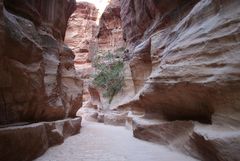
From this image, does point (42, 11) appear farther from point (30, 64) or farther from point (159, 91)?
point (159, 91)

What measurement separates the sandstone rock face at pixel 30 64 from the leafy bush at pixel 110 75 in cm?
591

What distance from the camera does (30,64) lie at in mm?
5203

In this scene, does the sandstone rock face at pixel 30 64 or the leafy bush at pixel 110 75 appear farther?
Answer: the leafy bush at pixel 110 75

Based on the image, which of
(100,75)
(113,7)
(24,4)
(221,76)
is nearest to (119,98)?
(100,75)

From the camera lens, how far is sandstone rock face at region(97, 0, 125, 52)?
2245cm

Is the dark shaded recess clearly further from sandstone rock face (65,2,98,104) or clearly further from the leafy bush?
sandstone rock face (65,2,98,104)

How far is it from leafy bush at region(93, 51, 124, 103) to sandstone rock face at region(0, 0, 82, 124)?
591 centimetres

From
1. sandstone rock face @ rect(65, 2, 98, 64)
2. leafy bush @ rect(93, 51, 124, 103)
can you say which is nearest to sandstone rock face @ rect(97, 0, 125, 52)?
leafy bush @ rect(93, 51, 124, 103)

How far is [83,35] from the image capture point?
105 ft

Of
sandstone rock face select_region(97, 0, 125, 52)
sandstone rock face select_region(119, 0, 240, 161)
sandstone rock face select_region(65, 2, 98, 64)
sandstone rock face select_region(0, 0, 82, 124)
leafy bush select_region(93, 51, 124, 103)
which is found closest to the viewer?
sandstone rock face select_region(119, 0, 240, 161)

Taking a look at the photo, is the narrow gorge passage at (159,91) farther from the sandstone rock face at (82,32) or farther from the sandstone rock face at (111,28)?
the sandstone rock face at (82,32)

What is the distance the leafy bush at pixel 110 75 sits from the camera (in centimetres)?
1491

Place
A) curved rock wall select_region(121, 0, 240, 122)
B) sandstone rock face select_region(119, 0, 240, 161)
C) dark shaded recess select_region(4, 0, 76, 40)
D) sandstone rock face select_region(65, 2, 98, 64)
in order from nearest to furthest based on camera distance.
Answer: sandstone rock face select_region(119, 0, 240, 161) < curved rock wall select_region(121, 0, 240, 122) < dark shaded recess select_region(4, 0, 76, 40) < sandstone rock face select_region(65, 2, 98, 64)

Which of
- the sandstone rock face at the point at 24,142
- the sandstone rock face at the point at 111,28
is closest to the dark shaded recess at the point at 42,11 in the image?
Result: the sandstone rock face at the point at 24,142
